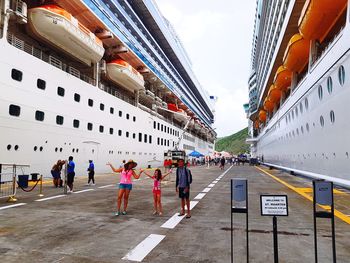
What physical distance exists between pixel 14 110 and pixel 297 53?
63.1ft

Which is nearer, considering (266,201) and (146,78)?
(266,201)

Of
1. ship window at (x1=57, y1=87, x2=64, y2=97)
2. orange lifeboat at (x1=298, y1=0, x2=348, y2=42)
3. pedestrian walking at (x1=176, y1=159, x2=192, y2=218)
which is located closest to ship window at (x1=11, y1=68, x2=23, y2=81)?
ship window at (x1=57, y1=87, x2=64, y2=97)

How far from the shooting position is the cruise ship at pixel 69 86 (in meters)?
14.4

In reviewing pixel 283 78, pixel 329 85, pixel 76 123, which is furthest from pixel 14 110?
pixel 283 78

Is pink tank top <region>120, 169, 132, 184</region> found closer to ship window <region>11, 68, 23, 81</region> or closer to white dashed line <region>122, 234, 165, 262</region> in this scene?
white dashed line <region>122, 234, 165, 262</region>

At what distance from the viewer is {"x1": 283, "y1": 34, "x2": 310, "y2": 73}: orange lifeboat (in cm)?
1888

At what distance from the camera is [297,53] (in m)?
20.0

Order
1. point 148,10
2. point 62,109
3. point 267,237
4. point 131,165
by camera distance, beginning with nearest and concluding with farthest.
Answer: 1. point 267,237
2. point 131,165
3. point 62,109
4. point 148,10

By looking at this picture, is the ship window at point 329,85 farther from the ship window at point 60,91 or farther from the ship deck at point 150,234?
the ship window at point 60,91

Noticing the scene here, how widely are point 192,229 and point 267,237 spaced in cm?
164

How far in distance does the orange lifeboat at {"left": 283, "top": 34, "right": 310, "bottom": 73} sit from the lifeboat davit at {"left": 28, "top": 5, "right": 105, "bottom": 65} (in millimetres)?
15026

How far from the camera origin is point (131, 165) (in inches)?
313

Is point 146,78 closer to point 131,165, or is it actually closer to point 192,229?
point 131,165

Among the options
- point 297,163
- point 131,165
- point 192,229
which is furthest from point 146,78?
point 192,229
